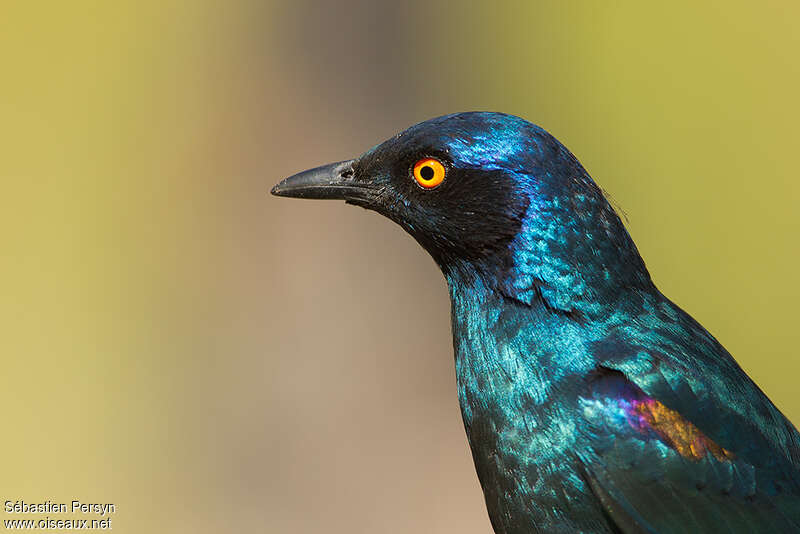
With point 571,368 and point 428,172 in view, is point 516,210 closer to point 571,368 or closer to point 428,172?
point 428,172

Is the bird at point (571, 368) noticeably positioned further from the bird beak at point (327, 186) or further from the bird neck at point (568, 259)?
the bird beak at point (327, 186)

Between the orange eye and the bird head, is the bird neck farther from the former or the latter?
the orange eye

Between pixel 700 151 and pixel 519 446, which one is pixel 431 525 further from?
pixel 519 446

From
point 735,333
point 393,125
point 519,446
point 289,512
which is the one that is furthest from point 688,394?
point 735,333

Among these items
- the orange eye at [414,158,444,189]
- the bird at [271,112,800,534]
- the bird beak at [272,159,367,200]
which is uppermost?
the bird beak at [272,159,367,200]

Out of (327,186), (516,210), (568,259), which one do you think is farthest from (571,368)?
(327,186)

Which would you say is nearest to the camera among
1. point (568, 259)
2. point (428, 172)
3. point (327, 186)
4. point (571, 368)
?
point (571, 368)

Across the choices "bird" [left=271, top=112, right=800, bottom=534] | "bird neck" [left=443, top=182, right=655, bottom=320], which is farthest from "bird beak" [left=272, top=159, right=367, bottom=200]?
"bird neck" [left=443, top=182, right=655, bottom=320]
